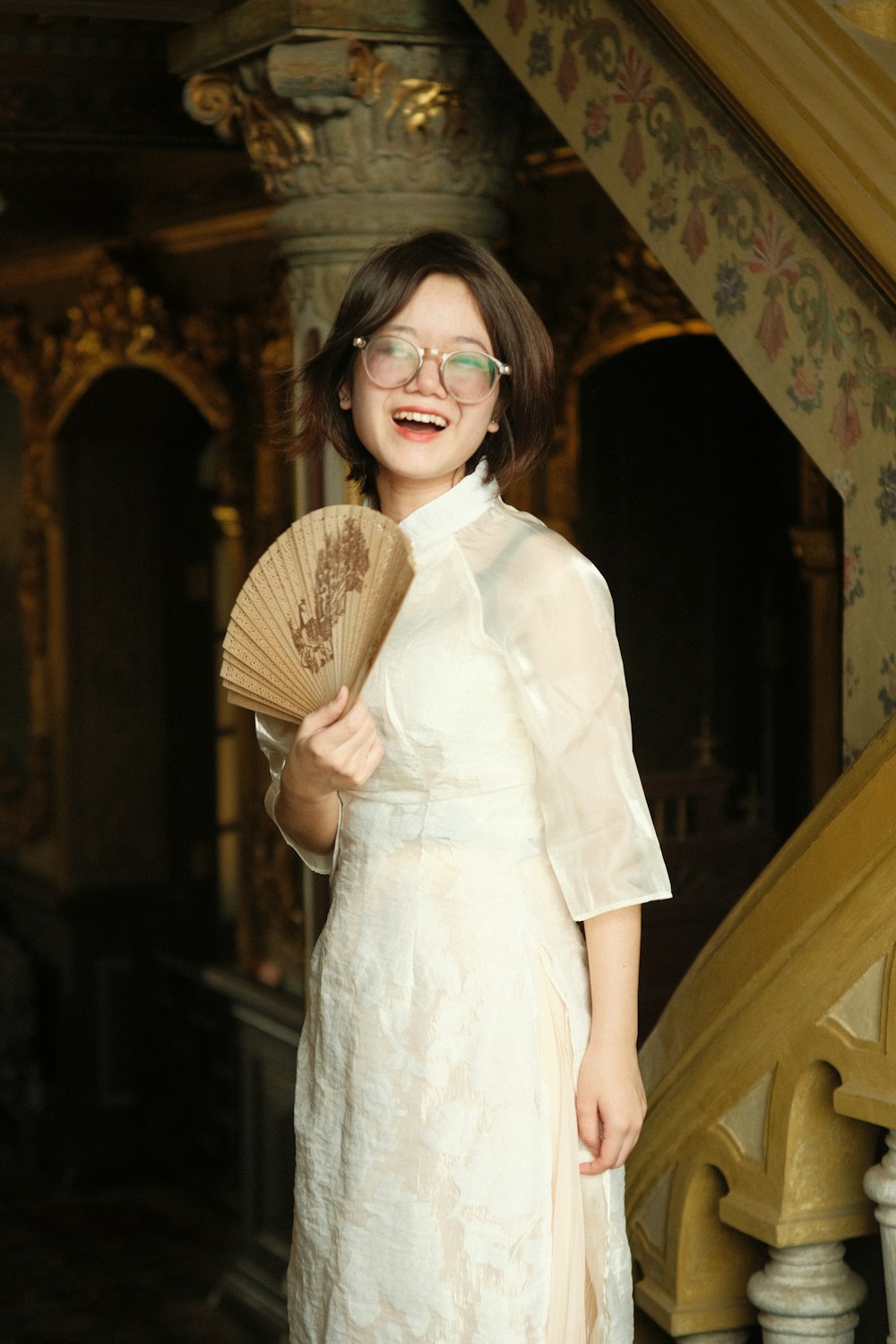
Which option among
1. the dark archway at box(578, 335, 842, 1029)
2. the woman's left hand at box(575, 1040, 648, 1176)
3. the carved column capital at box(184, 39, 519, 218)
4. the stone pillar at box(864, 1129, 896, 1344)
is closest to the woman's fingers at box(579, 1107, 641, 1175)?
the woman's left hand at box(575, 1040, 648, 1176)

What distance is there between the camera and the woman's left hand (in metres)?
1.92

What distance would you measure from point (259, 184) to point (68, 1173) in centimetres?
430

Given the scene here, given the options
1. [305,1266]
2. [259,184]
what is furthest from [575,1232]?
[259,184]


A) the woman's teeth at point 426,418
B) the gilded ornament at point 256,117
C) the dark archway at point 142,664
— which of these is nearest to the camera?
the woman's teeth at point 426,418

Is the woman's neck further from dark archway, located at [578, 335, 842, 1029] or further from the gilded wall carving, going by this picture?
dark archway, located at [578, 335, 842, 1029]

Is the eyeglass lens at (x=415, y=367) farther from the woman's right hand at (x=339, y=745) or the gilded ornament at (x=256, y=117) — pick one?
the gilded ornament at (x=256, y=117)

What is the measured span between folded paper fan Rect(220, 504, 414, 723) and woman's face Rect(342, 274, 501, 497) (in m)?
0.20

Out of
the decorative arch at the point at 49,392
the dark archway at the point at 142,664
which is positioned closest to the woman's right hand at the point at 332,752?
the decorative arch at the point at 49,392

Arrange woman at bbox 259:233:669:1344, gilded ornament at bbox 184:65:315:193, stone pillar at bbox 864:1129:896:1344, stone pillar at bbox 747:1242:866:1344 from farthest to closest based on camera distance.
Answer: gilded ornament at bbox 184:65:315:193, woman at bbox 259:233:669:1344, stone pillar at bbox 747:1242:866:1344, stone pillar at bbox 864:1129:896:1344

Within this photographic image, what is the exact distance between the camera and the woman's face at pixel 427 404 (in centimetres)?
199

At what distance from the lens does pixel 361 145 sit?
3.43 m

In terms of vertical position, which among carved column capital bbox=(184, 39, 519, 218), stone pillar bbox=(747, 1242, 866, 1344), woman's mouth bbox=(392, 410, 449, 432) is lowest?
stone pillar bbox=(747, 1242, 866, 1344)

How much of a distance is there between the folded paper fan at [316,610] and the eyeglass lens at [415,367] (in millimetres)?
221

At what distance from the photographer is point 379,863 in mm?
2008
